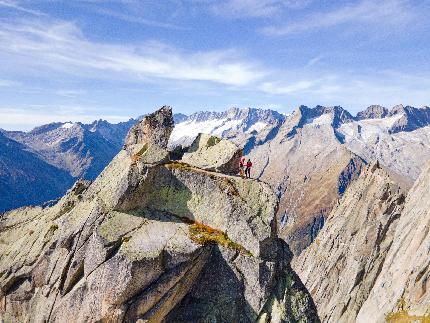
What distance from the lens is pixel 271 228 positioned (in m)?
33.8

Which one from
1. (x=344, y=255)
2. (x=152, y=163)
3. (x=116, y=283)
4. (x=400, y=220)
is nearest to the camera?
(x=116, y=283)

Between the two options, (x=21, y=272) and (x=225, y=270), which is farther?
(x=21, y=272)

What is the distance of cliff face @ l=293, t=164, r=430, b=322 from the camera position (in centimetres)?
11594

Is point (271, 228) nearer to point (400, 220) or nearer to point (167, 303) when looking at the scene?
point (167, 303)

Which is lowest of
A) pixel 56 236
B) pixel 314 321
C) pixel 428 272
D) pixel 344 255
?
pixel 344 255

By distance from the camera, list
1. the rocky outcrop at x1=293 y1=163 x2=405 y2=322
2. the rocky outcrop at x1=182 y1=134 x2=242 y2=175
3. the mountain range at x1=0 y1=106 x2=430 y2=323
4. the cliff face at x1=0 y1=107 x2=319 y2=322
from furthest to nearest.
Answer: the rocky outcrop at x1=293 y1=163 x2=405 y2=322
the rocky outcrop at x1=182 y1=134 x2=242 y2=175
the mountain range at x1=0 y1=106 x2=430 y2=323
the cliff face at x1=0 y1=107 x2=319 y2=322

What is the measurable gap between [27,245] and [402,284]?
10632 centimetres

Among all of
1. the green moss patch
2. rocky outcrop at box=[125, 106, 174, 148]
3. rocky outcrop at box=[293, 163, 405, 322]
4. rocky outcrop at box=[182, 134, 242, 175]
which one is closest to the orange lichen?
rocky outcrop at box=[293, 163, 405, 322]

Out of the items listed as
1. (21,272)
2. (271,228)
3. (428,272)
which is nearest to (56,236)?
(21,272)

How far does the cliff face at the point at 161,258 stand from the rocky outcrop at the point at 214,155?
407 centimetres

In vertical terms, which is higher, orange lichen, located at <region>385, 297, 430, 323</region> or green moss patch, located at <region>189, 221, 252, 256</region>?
green moss patch, located at <region>189, 221, 252, 256</region>

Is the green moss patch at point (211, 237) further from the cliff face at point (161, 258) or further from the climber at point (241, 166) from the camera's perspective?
the climber at point (241, 166)

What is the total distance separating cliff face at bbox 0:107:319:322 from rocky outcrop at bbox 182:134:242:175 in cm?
407

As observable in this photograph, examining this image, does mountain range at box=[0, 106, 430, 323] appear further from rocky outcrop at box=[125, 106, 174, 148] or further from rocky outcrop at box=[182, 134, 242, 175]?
rocky outcrop at box=[125, 106, 174, 148]
